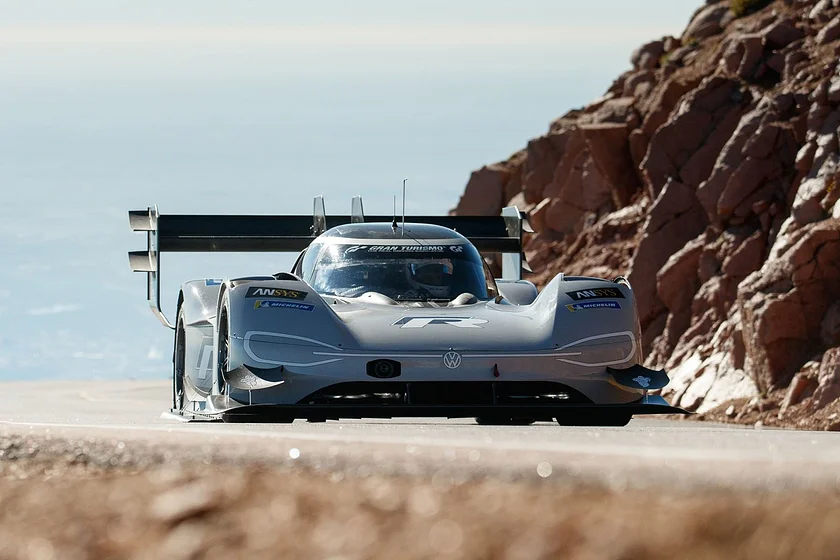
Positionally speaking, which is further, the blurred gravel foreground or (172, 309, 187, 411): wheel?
(172, 309, 187, 411): wheel

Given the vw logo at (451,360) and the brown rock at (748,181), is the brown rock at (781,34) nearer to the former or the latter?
the brown rock at (748,181)

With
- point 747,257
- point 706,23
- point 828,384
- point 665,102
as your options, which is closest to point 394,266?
point 828,384

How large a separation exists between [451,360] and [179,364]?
390 centimetres

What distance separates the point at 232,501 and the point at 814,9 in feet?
111

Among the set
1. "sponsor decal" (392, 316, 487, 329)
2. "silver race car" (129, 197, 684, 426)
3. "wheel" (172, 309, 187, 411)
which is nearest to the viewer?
"silver race car" (129, 197, 684, 426)

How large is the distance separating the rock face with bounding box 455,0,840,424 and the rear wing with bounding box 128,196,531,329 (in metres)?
8.12

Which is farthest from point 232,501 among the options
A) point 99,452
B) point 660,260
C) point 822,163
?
point 660,260

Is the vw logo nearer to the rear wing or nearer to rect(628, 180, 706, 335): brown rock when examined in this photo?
the rear wing

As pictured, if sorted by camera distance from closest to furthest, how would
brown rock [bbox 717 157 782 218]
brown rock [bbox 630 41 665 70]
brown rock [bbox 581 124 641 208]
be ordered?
brown rock [bbox 717 157 782 218], brown rock [bbox 581 124 641 208], brown rock [bbox 630 41 665 70]

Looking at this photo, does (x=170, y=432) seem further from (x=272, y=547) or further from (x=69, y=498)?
(x=272, y=547)

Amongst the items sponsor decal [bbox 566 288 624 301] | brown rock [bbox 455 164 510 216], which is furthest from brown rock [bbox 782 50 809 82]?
sponsor decal [bbox 566 288 624 301]

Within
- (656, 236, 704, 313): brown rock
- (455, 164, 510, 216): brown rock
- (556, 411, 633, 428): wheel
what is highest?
(556, 411, 633, 428): wheel

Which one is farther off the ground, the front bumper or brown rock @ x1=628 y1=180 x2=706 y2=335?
the front bumper

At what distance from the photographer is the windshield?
39.3 ft
